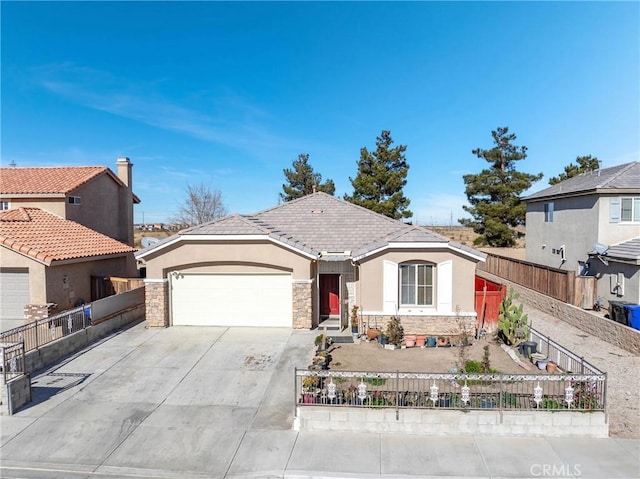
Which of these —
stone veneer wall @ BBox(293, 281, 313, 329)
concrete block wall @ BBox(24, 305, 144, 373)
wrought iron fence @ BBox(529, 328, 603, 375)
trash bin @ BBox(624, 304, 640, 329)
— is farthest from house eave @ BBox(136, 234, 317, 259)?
trash bin @ BBox(624, 304, 640, 329)

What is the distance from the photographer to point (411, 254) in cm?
1483

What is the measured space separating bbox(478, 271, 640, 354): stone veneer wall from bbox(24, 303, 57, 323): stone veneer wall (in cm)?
2093

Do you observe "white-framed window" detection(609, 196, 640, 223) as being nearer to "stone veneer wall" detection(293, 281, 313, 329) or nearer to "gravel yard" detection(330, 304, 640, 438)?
"gravel yard" detection(330, 304, 640, 438)

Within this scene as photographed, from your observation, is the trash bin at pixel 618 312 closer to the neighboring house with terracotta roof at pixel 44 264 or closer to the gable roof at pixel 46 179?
the neighboring house with terracotta roof at pixel 44 264

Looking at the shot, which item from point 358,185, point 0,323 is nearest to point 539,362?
point 0,323

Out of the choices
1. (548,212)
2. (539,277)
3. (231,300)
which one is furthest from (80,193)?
(548,212)

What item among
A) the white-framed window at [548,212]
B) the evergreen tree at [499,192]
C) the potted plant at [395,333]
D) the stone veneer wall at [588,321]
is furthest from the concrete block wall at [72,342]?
the evergreen tree at [499,192]

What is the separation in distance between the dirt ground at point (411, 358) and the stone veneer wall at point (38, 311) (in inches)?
432

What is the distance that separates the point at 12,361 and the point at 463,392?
10.9 metres

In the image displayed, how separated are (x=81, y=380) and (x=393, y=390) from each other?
28.3ft

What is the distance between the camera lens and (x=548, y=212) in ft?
81.9

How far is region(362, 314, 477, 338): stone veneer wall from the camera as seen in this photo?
14734 millimetres

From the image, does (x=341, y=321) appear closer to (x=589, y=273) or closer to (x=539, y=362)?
(x=539, y=362)

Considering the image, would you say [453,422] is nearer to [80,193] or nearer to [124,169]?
[80,193]
